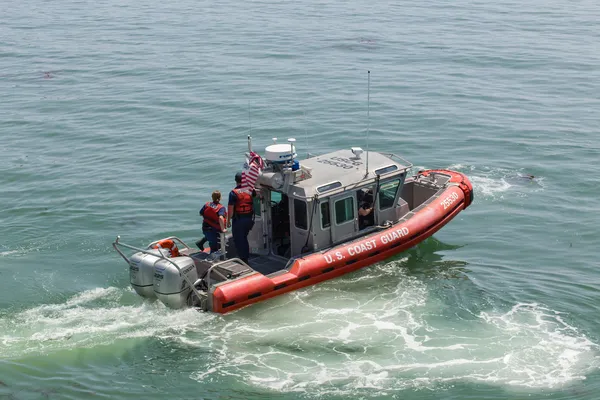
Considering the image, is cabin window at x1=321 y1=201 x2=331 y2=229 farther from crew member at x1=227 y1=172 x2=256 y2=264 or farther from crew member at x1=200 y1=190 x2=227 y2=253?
crew member at x1=200 y1=190 x2=227 y2=253

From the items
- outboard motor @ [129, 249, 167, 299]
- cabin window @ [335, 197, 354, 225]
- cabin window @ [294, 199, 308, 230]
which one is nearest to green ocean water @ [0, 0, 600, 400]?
outboard motor @ [129, 249, 167, 299]

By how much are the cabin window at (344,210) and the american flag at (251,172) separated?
1.43 metres

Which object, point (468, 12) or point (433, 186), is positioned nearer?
point (433, 186)

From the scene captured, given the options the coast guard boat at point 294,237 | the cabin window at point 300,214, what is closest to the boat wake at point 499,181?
the coast guard boat at point 294,237

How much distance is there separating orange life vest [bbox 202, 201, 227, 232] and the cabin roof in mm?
1252

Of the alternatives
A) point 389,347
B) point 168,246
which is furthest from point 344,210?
point 168,246

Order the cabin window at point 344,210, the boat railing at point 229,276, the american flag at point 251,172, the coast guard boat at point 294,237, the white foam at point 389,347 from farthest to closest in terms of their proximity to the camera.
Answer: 1. the cabin window at point 344,210
2. the american flag at point 251,172
3. the boat railing at point 229,276
4. the coast guard boat at point 294,237
5. the white foam at point 389,347

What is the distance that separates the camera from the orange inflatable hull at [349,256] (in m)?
12.8

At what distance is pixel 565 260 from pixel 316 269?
204 inches

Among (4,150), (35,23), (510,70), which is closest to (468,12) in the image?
(510,70)

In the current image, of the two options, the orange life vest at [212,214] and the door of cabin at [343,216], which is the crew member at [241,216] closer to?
the orange life vest at [212,214]

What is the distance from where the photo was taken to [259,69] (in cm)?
3145

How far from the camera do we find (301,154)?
823 inches

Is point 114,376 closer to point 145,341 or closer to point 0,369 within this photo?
point 145,341
